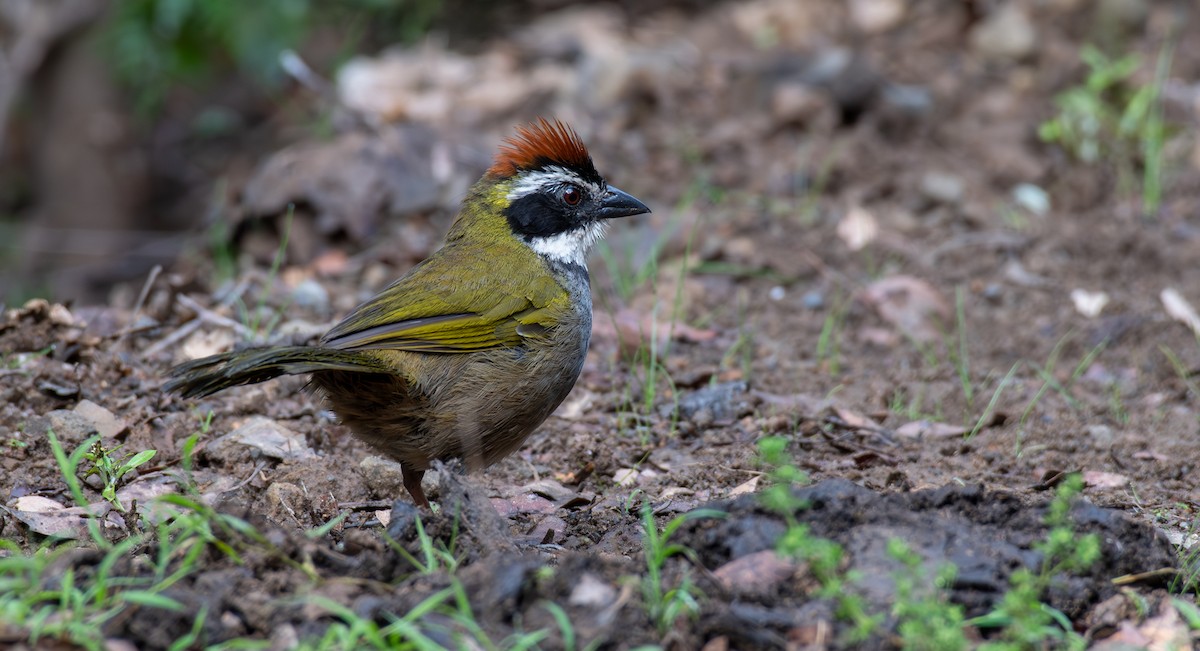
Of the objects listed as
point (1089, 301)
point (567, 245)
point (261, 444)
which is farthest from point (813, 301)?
point (261, 444)

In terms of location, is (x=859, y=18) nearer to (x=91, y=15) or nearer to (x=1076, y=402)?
(x=1076, y=402)

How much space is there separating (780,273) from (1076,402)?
182 centimetres

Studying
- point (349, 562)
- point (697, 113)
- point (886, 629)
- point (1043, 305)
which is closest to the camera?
point (886, 629)

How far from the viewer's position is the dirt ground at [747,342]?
3104 mm

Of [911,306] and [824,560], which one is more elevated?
[824,560]

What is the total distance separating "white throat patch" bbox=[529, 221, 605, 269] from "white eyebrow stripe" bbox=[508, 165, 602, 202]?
0.19m

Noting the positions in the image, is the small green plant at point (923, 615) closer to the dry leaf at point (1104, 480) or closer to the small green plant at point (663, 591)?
the small green plant at point (663, 591)

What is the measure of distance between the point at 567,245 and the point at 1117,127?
13.9 ft

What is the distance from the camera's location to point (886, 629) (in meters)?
2.84

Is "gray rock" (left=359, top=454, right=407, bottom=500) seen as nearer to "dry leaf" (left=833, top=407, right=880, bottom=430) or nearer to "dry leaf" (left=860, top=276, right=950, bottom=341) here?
"dry leaf" (left=833, top=407, right=880, bottom=430)

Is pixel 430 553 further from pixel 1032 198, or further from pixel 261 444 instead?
pixel 1032 198

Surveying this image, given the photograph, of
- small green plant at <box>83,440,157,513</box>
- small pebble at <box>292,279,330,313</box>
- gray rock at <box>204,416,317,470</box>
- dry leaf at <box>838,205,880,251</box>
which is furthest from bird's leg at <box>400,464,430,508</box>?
dry leaf at <box>838,205,880,251</box>

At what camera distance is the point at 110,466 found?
3.94 m

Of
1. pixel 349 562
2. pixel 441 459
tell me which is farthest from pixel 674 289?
pixel 349 562
